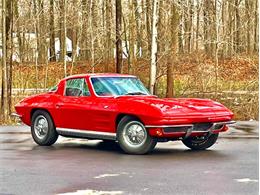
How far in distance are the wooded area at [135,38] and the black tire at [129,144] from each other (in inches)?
355

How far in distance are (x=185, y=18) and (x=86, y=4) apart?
6.73m

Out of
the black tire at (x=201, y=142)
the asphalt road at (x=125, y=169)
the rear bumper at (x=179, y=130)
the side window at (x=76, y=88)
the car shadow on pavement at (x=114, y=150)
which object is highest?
the side window at (x=76, y=88)

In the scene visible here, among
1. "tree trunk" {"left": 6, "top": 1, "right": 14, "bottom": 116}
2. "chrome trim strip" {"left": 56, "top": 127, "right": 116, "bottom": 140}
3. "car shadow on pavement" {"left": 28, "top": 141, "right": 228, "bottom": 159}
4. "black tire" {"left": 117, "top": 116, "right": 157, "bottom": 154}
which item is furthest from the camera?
"tree trunk" {"left": 6, "top": 1, "right": 14, "bottom": 116}

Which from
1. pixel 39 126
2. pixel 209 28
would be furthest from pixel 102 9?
pixel 39 126

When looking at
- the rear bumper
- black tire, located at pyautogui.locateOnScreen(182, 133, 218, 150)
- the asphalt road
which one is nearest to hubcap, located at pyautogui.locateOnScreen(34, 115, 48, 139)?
the asphalt road

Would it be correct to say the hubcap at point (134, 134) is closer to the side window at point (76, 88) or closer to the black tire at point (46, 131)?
the side window at point (76, 88)

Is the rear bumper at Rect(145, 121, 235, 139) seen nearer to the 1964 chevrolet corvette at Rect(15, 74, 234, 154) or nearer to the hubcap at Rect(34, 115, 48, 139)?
the 1964 chevrolet corvette at Rect(15, 74, 234, 154)

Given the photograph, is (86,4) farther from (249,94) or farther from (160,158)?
(160,158)

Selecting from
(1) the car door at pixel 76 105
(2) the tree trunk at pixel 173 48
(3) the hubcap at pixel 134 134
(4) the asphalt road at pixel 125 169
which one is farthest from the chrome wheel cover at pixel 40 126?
(2) the tree trunk at pixel 173 48

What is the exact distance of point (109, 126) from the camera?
10.5 metres

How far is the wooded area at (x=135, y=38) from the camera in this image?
73.1 ft

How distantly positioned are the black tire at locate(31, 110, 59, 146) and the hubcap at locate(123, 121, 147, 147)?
81.6 inches

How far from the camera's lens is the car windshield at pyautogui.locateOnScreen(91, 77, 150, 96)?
10.9 m

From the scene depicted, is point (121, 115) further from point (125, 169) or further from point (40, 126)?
point (40, 126)
